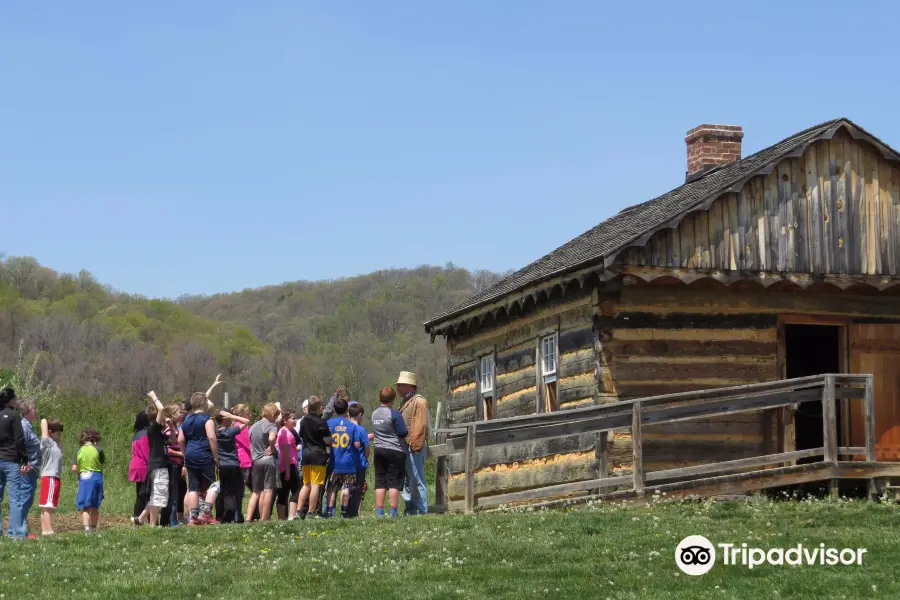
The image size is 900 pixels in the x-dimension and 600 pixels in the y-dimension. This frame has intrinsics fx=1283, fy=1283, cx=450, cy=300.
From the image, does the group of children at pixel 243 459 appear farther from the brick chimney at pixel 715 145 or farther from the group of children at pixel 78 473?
the brick chimney at pixel 715 145

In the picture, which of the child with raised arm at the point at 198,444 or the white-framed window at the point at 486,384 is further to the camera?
the white-framed window at the point at 486,384

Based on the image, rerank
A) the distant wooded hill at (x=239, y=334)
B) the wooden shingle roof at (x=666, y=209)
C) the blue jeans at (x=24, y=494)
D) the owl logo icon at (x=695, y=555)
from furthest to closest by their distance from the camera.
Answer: the distant wooded hill at (x=239, y=334) < the wooden shingle roof at (x=666, y=209) < the blue jeans at (x=24, y=494) < the owl logo icon at (x=695, y=555)

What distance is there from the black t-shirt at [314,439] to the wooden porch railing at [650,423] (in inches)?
66.7

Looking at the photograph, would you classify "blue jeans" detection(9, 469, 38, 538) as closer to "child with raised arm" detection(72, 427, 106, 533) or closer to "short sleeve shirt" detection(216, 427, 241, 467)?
"child with raised arm" detection(72, 427, 106, 533)

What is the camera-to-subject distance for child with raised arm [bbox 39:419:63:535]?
17797 millimetres

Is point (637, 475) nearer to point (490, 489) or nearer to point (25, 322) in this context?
point (490, 489)

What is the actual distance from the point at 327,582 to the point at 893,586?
5.19 meters

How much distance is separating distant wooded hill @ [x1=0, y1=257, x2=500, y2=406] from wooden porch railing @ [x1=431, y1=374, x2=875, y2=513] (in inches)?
2109

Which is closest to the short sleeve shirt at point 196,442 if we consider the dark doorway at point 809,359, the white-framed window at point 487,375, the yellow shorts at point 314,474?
the yellow shorts at point 314,474

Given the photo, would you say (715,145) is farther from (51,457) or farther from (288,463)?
(51,457)

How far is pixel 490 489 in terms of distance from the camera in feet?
77.6

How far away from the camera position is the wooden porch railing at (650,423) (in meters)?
17.6

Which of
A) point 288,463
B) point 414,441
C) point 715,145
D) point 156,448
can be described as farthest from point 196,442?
point 715,145

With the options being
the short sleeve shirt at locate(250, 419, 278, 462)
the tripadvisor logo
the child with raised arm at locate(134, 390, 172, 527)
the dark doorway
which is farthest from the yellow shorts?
the dark doorway
